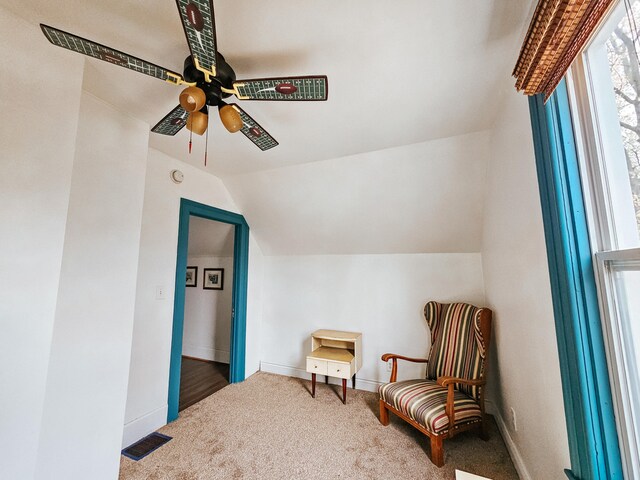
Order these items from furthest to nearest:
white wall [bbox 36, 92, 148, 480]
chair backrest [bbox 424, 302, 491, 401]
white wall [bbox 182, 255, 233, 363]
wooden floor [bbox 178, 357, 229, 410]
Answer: white wall [bbox 182, 255, 233, 363], wooden floor [bbox 178, 357, 229, 410], chair backrest [bbox 424, 302, 491, 401], white wall [bbox 36, 92, 148, 480]

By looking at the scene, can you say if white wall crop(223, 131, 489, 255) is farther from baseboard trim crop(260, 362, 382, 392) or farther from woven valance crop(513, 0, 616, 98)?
baseboard trim crop(260, 362, 382, 392)

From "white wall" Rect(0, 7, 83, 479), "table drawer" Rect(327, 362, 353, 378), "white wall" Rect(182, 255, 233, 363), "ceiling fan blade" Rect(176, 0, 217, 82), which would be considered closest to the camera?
A: "ceiling fan blade" Rect(176, 0, 217, 82)

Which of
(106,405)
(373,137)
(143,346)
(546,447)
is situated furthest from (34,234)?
(546,447)

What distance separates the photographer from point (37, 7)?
1.14 metres

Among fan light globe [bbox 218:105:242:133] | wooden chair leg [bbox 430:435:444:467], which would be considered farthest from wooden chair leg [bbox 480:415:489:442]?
fan light globe [bbox 218:105:242:133]

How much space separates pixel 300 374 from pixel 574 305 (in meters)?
3.12

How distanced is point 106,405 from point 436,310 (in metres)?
2.79

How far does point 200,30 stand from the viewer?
940 mm

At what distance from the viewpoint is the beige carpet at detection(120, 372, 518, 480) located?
181cm

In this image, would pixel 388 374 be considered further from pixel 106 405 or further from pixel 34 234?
pixel 34 234

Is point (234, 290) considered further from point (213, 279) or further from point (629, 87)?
point (629, 87)

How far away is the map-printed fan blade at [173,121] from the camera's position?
4.64 ft

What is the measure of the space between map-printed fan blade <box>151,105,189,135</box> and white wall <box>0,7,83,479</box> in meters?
0.43

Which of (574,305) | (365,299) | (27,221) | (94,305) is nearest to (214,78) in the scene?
(27,221)
